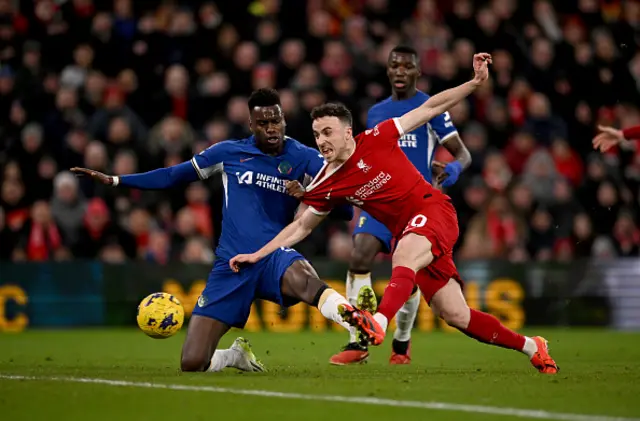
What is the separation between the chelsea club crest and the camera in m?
9.16

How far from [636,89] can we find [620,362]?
9.49 m

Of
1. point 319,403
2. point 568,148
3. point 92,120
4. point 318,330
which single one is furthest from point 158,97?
point 319,403

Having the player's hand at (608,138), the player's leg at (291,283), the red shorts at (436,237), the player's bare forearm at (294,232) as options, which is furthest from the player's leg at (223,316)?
the player's hand at (608,138)

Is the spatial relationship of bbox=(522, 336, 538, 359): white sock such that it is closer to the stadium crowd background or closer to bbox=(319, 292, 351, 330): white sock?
bbox=(319, 292, 351, 330): white sock

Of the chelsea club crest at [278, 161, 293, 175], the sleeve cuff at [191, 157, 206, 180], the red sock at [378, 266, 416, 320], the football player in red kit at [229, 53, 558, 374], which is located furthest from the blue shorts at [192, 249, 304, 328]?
the red sock at [378, 266, 416, 320]

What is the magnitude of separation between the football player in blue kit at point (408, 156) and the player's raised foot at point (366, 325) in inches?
104

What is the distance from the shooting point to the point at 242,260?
8.74 metres

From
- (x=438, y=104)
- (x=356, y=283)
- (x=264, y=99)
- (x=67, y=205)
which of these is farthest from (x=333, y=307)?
(x=67, y=205)

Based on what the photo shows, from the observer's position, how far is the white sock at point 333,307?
8070mm

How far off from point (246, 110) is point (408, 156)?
19.9ft

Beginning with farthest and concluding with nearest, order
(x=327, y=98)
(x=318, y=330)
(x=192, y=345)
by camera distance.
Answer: (x=327, y=98) → (x=318, y=330) → (x=192, y=345)

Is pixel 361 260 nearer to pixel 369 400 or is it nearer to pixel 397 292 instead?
pixel 397 292

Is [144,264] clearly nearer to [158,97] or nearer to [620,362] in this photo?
[158,97]

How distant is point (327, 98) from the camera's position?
16.8 meters
